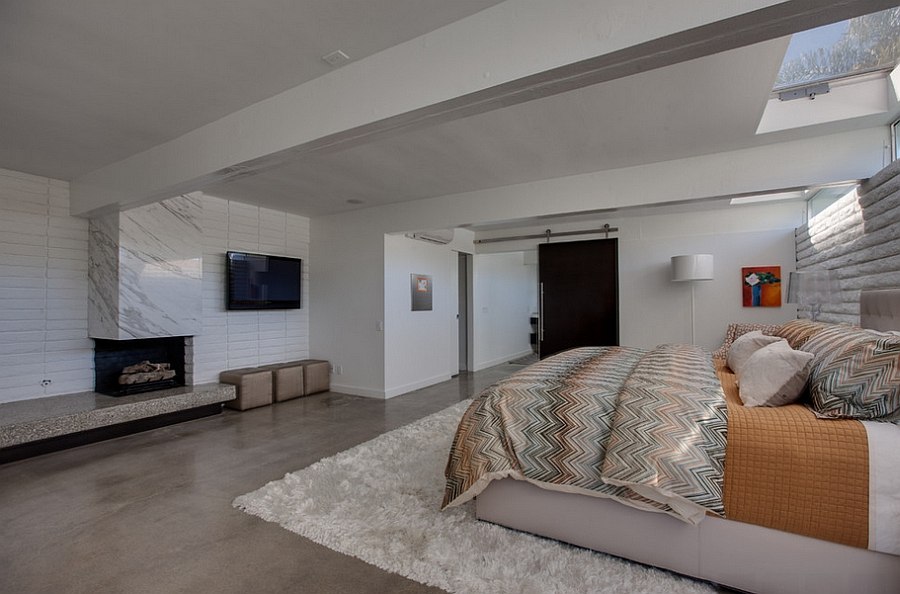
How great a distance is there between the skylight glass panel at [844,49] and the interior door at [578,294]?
329 centimetres

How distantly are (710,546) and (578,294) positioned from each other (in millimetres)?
4715

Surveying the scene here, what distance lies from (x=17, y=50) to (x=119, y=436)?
3.18 m

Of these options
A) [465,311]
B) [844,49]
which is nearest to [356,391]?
[465,311]

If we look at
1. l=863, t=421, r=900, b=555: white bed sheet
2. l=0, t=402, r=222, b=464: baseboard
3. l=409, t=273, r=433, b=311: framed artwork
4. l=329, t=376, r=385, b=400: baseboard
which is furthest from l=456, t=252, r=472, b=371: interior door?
l=863, t=421, r=900, b=555: white bed sheet

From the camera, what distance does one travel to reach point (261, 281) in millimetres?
5312

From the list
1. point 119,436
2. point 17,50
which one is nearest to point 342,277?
point 119,436

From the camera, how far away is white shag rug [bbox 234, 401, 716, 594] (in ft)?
5.80

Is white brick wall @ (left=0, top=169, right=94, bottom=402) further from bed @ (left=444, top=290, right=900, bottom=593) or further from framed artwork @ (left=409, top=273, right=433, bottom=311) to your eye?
bed @ (left=444, top=290, right=900, bottom=593)

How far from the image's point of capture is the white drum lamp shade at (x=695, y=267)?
199 inches

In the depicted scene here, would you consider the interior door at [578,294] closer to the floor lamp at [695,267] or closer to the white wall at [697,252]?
the white wall at [697,252]

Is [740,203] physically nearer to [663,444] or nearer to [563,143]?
[563,143]

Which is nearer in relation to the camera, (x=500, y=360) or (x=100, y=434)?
(x=100, y=434)

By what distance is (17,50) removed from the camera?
2057 millimetres

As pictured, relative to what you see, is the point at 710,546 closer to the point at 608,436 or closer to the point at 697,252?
the point at 608,436
